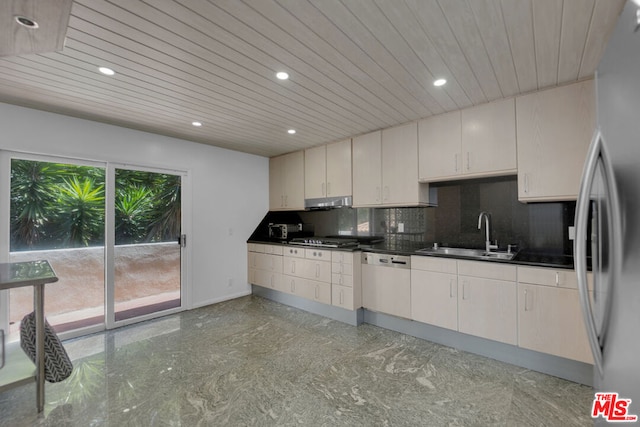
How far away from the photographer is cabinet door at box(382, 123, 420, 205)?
3113 mm

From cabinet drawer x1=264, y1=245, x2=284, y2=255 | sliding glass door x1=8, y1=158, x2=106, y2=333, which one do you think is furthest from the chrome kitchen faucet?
sliding glass door x1=8, y1=158, x2=106, y2=333

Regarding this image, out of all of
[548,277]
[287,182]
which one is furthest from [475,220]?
[287,182]

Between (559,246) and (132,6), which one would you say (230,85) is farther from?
(559,246)

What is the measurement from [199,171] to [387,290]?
3015mm

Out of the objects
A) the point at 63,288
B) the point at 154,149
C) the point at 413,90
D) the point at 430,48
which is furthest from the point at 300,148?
the point at 63,288

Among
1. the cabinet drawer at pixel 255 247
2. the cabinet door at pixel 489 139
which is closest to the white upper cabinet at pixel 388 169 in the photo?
the cabinet door at pixel 489 139

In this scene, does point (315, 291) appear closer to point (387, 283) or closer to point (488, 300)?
point (387, 283)

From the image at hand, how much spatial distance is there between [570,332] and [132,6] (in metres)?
3.45

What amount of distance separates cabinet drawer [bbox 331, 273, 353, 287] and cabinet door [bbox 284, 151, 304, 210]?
1377 mm

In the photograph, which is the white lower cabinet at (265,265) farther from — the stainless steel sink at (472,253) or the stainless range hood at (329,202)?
the stainless steel sink at (472,253)

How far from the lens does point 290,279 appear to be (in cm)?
392

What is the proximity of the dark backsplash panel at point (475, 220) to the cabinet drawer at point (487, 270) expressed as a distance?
2.02ft

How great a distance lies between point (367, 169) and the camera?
11.6ft

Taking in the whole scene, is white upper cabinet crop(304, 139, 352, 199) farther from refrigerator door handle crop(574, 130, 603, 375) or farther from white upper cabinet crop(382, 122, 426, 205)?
refrigerator door handle crop(574, 130, 603, 375)
